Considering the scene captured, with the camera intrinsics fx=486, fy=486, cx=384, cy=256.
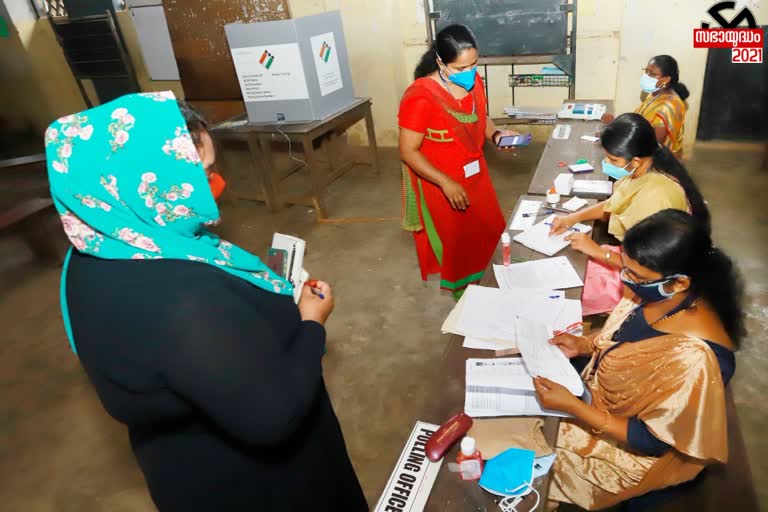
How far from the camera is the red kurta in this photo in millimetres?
2473

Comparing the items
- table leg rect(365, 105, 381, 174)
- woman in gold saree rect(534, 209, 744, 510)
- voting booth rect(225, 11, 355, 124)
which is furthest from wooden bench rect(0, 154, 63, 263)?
woman in gold saree rect(534, 209, 744, 510)

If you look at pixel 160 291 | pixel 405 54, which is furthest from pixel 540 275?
pixel 405 54

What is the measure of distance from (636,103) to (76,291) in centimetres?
505

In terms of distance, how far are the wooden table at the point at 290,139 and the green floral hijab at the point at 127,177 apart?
325 centimetres

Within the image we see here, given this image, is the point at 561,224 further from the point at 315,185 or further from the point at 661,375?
the point at 315,185

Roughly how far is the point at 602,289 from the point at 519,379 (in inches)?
33.6

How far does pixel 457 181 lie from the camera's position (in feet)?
8.63

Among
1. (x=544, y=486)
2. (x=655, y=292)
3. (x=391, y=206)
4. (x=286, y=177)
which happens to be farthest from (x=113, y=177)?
(x=286, y=177)

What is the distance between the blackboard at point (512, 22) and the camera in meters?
4.27

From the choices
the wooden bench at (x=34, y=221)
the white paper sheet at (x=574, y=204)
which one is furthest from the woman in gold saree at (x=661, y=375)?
the wooden bench at (x=34, y=221)

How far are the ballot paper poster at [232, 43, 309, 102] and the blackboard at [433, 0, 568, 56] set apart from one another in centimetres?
156

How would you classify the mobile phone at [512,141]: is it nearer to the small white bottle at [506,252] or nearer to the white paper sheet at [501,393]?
the small white bottle at [506,252]

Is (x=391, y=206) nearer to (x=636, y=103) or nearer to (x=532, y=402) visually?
(x=636, y=103)

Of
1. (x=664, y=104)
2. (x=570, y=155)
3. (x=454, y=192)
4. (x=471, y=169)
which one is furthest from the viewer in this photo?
(x=664, y=104)
